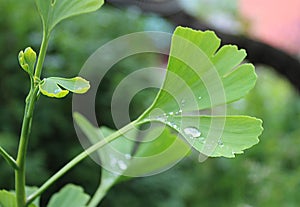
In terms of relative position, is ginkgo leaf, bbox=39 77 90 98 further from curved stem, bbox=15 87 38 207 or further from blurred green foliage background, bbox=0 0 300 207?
blurred green foliage background, bbox=0 0 300 207

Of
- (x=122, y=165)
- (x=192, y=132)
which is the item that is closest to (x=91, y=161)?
(x=122, y=165)

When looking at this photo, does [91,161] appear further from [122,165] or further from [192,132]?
[192,132]

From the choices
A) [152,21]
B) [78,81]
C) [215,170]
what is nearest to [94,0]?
[78,81]

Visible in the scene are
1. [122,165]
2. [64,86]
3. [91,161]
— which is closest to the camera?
[64,86]

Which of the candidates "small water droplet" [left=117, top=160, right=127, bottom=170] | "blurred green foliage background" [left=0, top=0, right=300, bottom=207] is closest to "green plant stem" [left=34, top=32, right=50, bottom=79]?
"small water droplet" [left=117, top=160, right=127, bottom=170]

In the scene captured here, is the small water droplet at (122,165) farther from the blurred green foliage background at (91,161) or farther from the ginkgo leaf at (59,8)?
the blurred green foliage background at (91,161)

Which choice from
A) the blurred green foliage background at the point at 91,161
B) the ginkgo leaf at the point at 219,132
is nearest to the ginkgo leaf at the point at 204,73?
the ginkgo leaf at the point at 219,132
